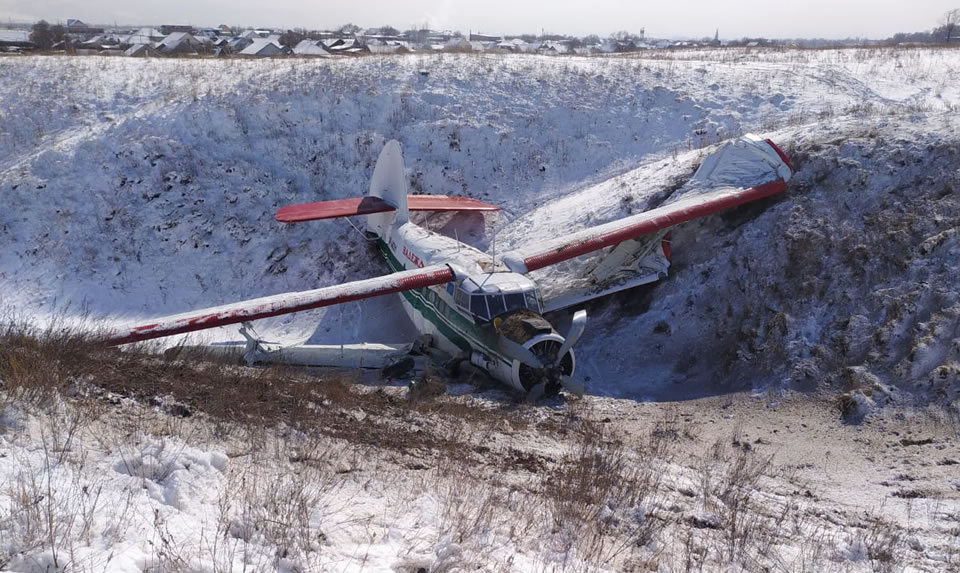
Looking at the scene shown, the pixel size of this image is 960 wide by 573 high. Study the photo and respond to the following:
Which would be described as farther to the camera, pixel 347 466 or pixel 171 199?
pixel 171 199

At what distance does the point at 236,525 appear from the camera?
15.6 ft

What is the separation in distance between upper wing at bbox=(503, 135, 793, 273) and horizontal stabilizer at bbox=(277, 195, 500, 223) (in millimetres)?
4325

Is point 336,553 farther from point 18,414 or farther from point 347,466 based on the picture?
point 18,414

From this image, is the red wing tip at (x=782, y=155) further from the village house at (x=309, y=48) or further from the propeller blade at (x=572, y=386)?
the village house at (x=309, y=48)

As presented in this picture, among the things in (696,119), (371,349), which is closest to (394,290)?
(371,349)

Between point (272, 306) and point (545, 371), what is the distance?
5.30 m

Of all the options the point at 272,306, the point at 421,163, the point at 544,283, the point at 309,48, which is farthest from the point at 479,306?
the point at 309,48

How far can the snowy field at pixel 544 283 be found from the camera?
527 cm

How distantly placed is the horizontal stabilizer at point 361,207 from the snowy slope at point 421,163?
1.46 metres

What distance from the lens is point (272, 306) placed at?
40.1 ft

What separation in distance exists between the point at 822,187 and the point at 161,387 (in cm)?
1414

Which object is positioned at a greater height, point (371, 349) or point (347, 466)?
point (347, 466)

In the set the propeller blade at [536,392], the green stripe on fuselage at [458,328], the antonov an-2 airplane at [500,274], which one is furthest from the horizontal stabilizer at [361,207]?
the propeller blade at [536,392]

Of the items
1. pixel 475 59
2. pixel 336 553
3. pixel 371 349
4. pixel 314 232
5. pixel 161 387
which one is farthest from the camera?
pixel 475 59
